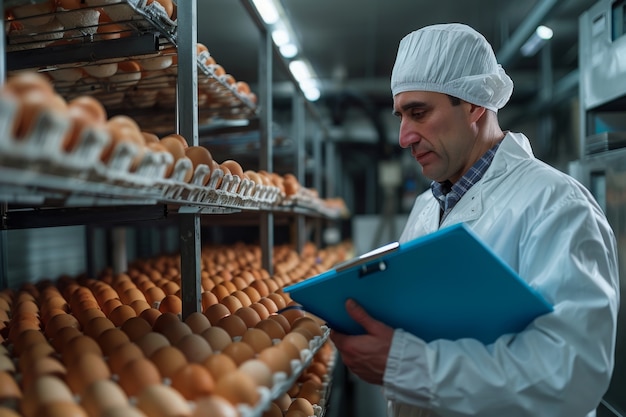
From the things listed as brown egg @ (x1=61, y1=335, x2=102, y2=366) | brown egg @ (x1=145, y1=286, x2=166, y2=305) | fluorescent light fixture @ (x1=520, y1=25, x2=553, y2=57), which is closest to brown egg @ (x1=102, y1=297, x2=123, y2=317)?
brown egg @ (x1=145, y1=286, x2=166, y2=305)

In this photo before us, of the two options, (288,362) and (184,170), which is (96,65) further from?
(288,362)

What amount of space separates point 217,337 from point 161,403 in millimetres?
360

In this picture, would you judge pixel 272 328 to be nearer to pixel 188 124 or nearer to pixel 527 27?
pixel 188 124

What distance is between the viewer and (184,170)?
1009mm

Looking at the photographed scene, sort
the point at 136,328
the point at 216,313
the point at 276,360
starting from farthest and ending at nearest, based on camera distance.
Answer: the point at 216,313 → the point at 136,328 → the point at 276,360

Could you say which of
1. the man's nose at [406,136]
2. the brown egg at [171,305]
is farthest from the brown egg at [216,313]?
the man's nose at [406,136]

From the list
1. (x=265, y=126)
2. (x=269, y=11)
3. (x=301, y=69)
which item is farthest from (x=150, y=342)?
(x=301, y=69)

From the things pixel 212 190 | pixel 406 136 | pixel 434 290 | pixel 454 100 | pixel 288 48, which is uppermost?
pixel 288 48

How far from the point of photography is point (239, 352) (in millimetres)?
1074

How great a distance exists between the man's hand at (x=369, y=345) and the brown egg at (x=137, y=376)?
461 millimetres

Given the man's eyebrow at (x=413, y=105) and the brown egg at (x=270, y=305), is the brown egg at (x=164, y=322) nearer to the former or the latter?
the brown egg at (x=270, y=305)

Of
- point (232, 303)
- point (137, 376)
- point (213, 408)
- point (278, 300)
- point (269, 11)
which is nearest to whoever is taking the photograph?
point (213, 408)

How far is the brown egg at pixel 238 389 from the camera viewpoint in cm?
85

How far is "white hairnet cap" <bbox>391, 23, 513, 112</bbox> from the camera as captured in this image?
158cm
